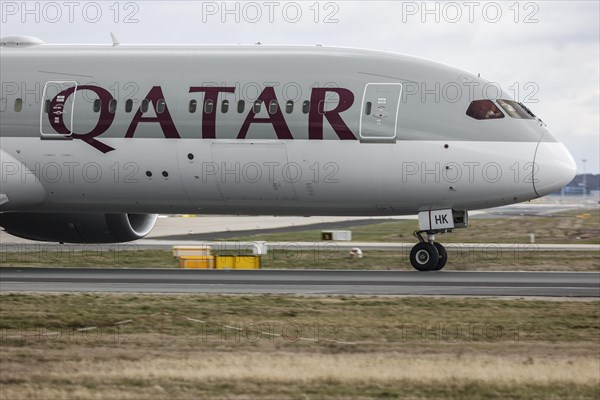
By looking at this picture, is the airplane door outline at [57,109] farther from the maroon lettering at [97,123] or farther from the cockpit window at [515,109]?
the cockpit window at [515,109]

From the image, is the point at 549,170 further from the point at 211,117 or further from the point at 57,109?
the point at 57,109

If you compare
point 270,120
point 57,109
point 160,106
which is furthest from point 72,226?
point 270,120

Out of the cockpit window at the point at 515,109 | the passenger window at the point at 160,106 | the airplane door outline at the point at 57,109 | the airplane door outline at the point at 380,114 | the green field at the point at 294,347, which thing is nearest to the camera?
the green field at the point at 294,347

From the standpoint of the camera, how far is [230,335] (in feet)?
54.6

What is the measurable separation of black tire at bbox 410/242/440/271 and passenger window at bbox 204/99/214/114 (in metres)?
6.85

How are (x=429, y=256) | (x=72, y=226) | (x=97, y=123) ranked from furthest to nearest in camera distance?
(x=72, y=226), (x=97, y=123), (x=429, y=256)

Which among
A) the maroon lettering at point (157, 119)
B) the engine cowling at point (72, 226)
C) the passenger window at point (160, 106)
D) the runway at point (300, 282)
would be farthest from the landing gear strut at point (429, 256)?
the engine cowling at point (72, 226)

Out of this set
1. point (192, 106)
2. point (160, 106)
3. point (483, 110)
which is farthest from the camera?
point (160, 106)

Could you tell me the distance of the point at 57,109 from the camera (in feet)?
97.7

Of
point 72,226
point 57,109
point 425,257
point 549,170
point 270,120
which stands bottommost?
point 425,257

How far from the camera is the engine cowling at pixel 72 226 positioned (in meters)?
31.8

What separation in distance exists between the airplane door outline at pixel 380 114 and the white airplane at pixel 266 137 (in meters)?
0.03

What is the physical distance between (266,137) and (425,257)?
547 cm

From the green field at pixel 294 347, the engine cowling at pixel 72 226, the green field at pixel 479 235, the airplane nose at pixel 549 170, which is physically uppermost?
the airplane nose at pixel 549 170
